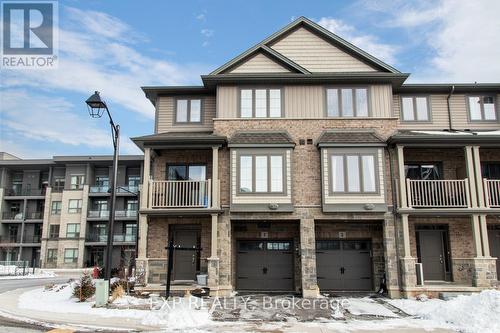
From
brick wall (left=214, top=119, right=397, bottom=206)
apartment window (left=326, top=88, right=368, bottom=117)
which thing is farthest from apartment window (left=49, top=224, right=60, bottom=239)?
apartment window (left=326, top=88, right=368, bottom=117)

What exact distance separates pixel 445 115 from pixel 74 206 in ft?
126

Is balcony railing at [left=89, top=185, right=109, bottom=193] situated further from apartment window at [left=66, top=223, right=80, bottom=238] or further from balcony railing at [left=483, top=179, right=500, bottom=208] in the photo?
balcony railing at [left=483, top=179, right=500, bottom=208]

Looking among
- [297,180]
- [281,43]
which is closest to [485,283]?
[297,180]

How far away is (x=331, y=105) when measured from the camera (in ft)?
60.7

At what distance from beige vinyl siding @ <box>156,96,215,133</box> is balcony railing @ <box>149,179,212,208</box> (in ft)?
9.49

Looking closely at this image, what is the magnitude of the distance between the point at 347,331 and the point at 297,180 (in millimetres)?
7789

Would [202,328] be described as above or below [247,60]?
below

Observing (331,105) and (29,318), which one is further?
(331,105)

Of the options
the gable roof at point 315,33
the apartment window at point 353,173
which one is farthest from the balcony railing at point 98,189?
the apartment window at point 353,173

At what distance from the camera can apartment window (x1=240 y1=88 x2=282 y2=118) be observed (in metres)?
18.6

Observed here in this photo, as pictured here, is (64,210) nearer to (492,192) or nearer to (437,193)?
(437,193)

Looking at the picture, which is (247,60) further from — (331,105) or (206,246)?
(206,246)

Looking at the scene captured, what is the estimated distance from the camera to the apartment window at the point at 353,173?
1722 cm

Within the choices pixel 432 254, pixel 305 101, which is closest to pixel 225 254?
pixel 305 101
